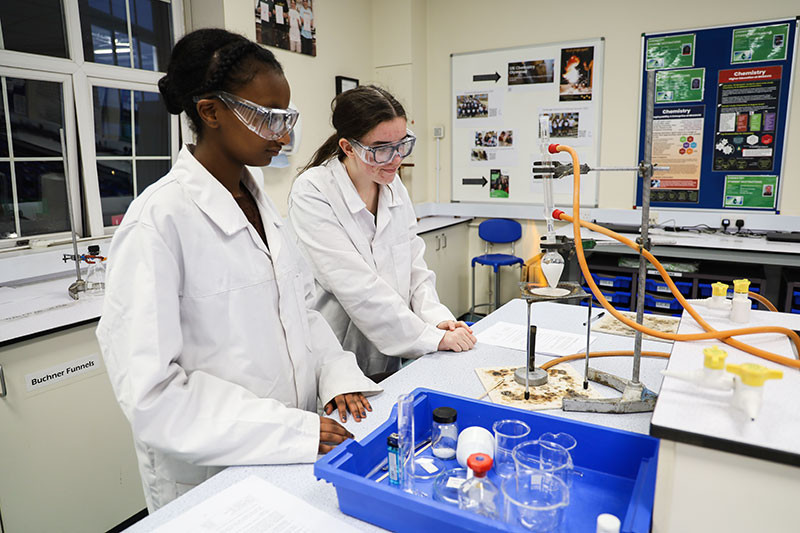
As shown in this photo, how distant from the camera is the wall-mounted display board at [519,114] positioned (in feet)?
13.8

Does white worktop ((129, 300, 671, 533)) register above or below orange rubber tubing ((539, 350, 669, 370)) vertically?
below

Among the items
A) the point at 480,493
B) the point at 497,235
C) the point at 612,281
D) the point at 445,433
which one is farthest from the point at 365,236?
the point at 497,235

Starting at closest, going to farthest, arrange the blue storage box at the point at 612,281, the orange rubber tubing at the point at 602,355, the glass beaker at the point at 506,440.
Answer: the glass beaker at the point at 506,440 < the orange rubber tubing at the point at 602,355 < the blue storage box at the point at 612,281

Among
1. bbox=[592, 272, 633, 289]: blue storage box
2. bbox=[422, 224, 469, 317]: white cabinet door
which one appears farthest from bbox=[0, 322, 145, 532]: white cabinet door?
bbox=[592, 272, 633, 289]: blue storage box

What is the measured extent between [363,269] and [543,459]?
888 mm

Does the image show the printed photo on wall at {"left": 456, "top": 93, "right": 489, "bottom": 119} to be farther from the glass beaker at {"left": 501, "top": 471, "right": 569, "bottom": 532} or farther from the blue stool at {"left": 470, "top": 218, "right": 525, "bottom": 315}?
the glass beaker at {"left": 501, "top": 471, "right": 569, "bottom": 532}

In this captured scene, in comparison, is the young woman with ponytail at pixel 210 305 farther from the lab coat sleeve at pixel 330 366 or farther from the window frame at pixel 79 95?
the window frame at pixel 79 95

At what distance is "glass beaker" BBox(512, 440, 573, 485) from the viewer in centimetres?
90

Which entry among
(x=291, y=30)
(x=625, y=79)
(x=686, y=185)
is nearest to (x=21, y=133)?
(x=291, y=30)

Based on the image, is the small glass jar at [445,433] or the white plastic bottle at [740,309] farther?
the white plastic bottle at [740,309]

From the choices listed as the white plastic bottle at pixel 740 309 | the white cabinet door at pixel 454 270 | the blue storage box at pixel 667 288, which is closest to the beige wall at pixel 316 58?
the white cabinet door at pixel 454 270

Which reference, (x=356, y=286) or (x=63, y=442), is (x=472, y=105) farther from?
(x=63, y=442)

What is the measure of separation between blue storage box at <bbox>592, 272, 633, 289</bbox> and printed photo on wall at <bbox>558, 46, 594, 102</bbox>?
1.55 metres

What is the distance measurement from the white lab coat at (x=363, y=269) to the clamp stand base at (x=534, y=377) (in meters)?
0.31
